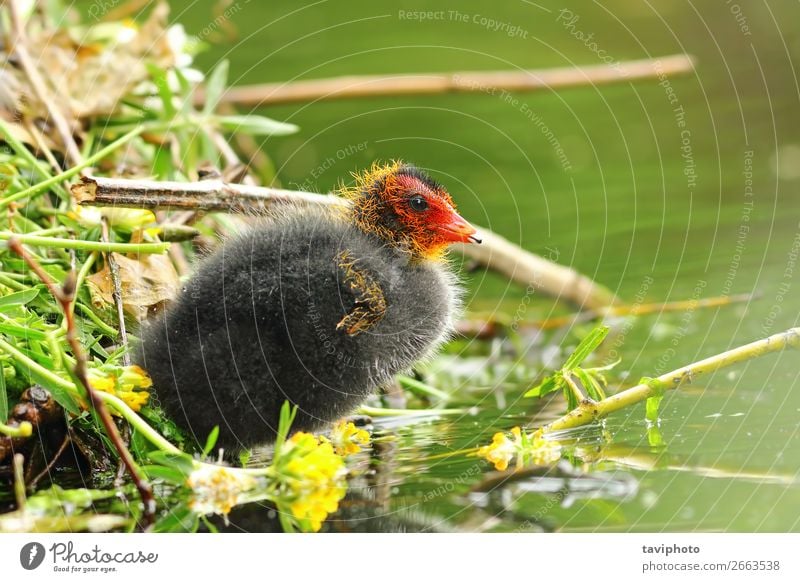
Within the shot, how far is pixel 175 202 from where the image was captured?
8.44 ft

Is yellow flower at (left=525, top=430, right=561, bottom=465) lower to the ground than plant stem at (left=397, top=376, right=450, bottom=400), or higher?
higher

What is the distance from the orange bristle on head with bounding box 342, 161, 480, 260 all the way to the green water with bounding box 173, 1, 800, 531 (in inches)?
19.5

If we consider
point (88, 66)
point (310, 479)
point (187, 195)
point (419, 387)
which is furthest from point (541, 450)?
point (88, 66)

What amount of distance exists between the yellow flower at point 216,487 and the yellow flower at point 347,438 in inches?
18.3

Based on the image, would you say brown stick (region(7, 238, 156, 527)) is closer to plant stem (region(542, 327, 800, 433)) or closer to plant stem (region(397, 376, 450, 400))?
plant stem (region(542, 327, 800, 433))

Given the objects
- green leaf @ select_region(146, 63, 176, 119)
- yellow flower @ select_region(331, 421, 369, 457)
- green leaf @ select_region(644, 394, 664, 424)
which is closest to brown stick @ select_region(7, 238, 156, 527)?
yellow flower @ select_region(331, 421, 369, 457)

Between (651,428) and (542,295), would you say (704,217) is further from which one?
(651,428)

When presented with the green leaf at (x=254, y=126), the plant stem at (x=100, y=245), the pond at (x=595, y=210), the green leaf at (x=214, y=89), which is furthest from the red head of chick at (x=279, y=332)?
the green leaf at (x=214, y=89)

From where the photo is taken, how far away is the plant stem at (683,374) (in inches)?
92.6

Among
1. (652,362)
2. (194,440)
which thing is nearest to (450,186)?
(652,362)

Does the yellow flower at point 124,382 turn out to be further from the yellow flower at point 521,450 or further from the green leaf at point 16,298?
Answer: the yellow flower at point 521,450

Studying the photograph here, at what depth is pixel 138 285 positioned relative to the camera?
2.67 m

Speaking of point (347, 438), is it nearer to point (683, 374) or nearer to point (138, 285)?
point (138, 285)

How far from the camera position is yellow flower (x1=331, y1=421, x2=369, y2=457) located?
2504 millimetres
